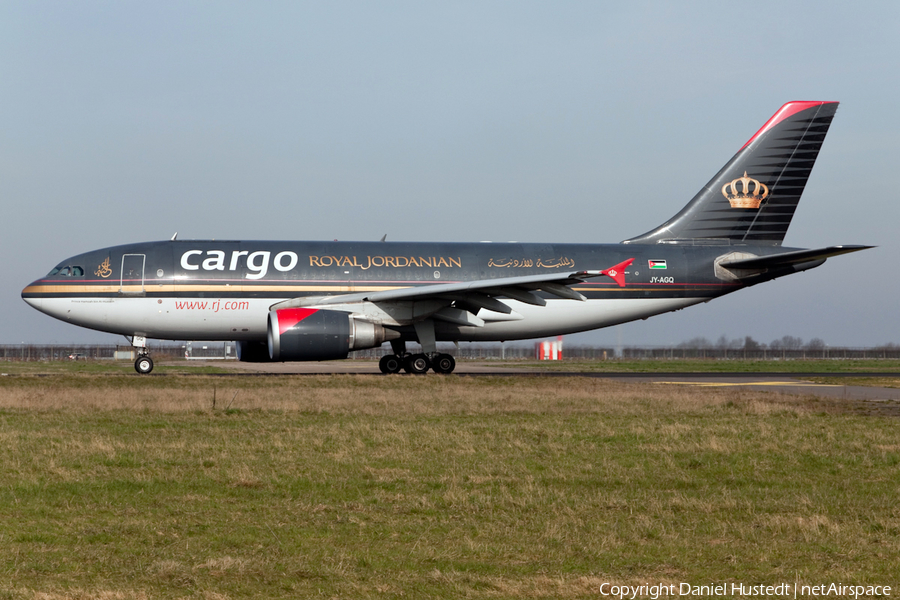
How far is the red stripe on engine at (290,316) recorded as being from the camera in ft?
76.0

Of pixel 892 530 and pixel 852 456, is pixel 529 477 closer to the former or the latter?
pixel 892 530

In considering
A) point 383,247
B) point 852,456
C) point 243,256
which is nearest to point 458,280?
point 383,247

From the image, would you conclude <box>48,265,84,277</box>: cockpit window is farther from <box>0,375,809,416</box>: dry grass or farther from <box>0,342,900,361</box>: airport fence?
<box>0,342,900,361</box>: airport fence

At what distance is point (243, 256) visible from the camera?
26328mm

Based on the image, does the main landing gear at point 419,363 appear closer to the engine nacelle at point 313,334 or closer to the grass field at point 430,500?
the engine nacelle at point 313,334

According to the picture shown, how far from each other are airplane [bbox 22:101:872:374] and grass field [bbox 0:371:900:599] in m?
9.17

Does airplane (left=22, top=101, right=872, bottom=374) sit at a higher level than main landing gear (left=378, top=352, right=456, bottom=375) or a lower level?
higher

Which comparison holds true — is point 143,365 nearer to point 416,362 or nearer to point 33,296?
point 33,296

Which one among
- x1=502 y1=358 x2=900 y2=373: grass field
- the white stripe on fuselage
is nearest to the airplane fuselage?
the white stripe on fuselage

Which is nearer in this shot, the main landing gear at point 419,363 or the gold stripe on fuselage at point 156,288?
the gold stripe on fuselage at point 156,288

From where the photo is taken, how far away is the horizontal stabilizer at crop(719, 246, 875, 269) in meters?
27.0

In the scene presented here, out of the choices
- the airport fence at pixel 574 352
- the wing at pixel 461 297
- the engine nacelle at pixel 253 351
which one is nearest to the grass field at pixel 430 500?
the wing at pixel 461 297

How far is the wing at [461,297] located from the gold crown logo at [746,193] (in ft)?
19.8

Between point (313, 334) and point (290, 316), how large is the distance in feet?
2.58
